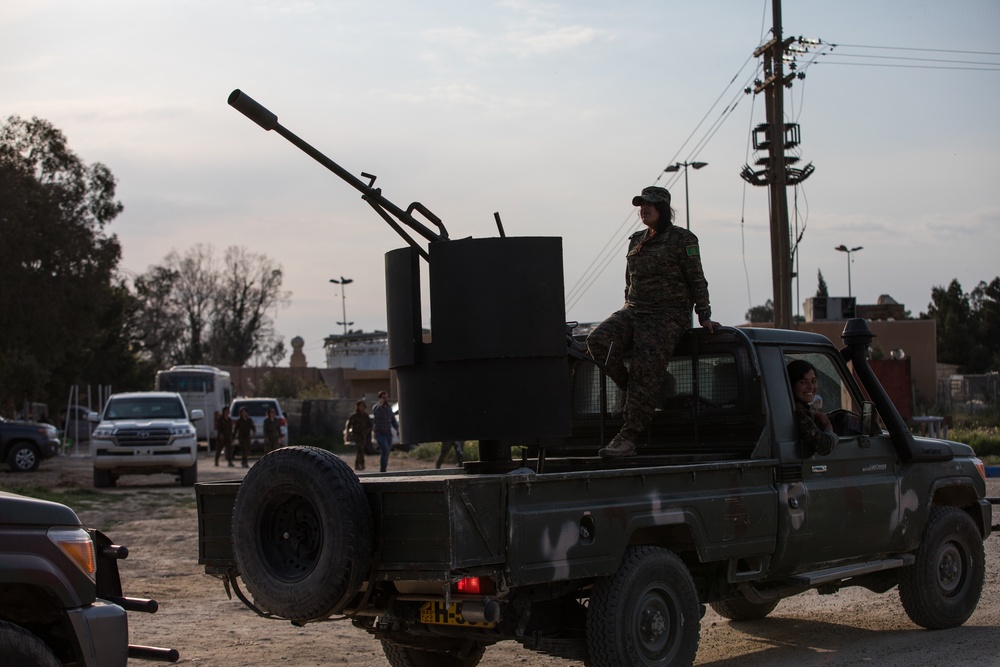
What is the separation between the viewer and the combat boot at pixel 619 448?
749cm

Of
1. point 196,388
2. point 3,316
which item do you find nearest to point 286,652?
point 3,316

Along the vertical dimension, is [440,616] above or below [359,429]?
below

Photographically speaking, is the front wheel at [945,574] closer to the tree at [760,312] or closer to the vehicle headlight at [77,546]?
the vehicle headlight at [77,546]

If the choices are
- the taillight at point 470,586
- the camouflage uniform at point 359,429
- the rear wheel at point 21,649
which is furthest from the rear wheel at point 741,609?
the camouflage uniform at point 359,429

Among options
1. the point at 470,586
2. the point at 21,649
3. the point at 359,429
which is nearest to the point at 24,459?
the point at 359,429

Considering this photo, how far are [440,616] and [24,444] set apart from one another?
2329cm

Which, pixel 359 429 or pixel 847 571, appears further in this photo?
pixel 359 429

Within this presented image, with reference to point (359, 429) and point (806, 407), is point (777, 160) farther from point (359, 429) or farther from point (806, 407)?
point (806, 407)

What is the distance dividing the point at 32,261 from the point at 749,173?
19560mm

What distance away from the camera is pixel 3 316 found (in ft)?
106

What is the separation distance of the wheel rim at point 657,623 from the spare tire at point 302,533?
5.16 feet

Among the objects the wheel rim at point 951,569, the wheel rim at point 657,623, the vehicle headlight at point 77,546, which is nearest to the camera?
the vehicle headlight at point 77,546

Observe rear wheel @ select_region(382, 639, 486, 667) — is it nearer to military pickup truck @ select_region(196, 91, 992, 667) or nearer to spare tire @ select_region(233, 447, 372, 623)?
military pickup truck @ select_region(196, 91, 992, 667)

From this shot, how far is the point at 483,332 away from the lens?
6480 mm
